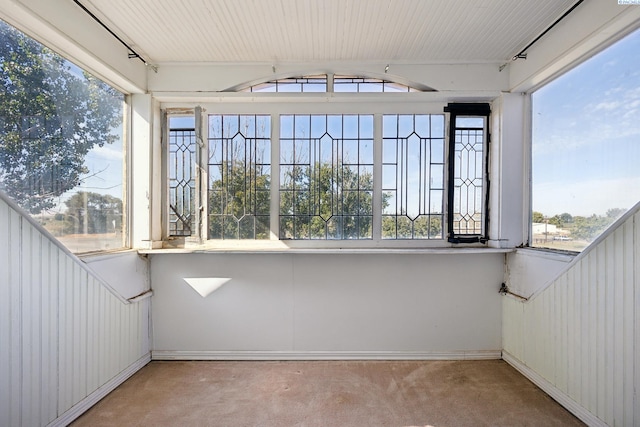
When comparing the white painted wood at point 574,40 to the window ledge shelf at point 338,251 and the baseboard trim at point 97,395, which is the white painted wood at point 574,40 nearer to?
the window ledge shelf at point 338,251

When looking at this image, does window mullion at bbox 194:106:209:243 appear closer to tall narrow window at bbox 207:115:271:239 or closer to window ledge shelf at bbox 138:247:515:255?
tall narrow window at bbox 207:115:271:239

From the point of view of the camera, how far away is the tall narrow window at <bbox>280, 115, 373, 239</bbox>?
3133 millimetres

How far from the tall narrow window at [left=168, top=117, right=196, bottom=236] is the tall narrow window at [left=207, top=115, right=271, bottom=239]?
A: 20cm

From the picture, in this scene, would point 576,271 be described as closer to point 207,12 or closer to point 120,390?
point 207,12

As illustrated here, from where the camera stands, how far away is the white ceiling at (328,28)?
2.21m

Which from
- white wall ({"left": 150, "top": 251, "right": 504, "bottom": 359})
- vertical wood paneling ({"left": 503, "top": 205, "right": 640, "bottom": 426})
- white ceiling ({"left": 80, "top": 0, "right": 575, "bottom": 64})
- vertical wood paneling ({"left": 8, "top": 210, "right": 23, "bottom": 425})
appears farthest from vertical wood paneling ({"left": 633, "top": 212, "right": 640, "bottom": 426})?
vertical wood paneling ({"left": 8, "top": 210, "right": 23, "bottom": 425})

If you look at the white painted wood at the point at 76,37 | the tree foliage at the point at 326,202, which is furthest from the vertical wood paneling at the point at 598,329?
the white painted wood at the point at 76,37

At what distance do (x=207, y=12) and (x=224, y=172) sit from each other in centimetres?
138

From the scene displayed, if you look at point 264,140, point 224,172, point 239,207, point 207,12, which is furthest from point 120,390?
point 207,12

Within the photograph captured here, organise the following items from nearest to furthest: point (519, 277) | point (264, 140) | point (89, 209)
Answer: point (89, 209) < point (519, 277) < point (264, 140)

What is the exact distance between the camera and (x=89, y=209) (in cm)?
250

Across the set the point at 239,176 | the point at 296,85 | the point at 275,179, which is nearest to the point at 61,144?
the point at 239,176

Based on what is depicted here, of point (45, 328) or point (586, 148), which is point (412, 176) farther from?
point (45, 328)

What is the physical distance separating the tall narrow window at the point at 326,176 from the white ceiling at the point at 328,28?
0.63m
